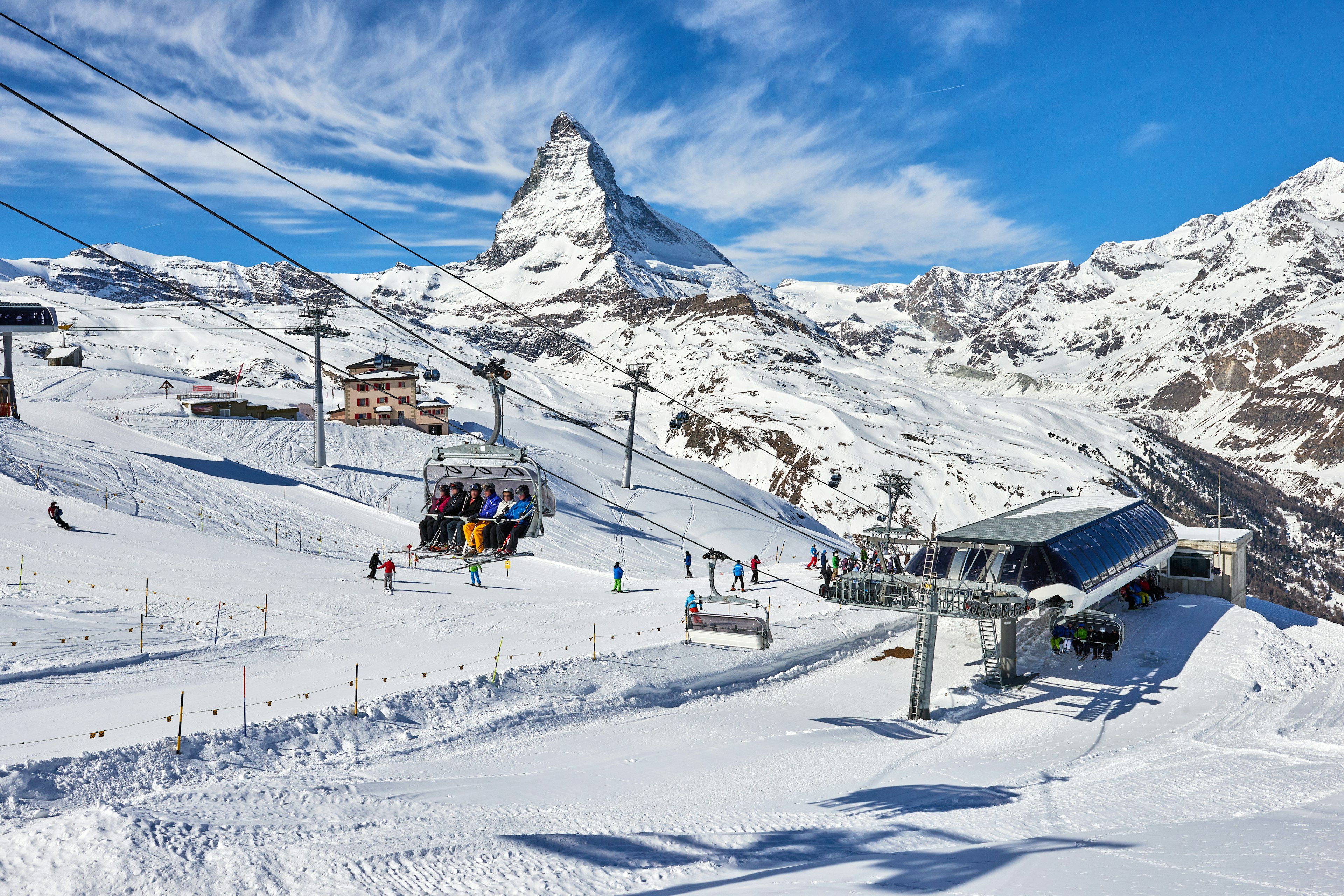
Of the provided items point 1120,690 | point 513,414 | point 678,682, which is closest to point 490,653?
point 678,682

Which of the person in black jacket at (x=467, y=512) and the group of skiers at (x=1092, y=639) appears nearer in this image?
the person in black jacket at (x=467, y=512)

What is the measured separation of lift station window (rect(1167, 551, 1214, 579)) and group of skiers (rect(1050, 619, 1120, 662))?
1480cm

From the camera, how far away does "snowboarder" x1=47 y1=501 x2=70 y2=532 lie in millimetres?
30406

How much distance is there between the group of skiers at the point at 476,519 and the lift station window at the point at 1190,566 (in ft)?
116

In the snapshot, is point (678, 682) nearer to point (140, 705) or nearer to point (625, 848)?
point (625, 848)

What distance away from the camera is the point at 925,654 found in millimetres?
23344

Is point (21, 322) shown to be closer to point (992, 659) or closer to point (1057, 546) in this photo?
point (992, 659)

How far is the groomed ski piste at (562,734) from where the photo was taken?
454 inches

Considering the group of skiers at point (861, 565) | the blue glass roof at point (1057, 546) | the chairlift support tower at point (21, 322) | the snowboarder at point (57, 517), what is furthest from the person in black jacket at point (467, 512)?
the chairlift support tower at point (21, 322)

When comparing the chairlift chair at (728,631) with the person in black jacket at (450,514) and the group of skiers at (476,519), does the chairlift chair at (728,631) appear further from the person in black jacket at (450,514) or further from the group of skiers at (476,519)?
the person in black jacket at (450,514)

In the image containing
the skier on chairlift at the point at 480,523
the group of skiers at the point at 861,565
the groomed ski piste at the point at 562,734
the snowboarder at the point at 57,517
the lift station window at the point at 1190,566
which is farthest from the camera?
the lift station window at the point at 1190,566

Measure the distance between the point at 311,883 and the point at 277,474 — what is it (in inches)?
1608

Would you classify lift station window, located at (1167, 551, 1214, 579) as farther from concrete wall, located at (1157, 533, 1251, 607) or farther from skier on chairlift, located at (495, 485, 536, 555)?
skier on chairlift, located at (495, 485, 536, 555)

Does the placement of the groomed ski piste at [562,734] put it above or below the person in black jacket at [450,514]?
below
